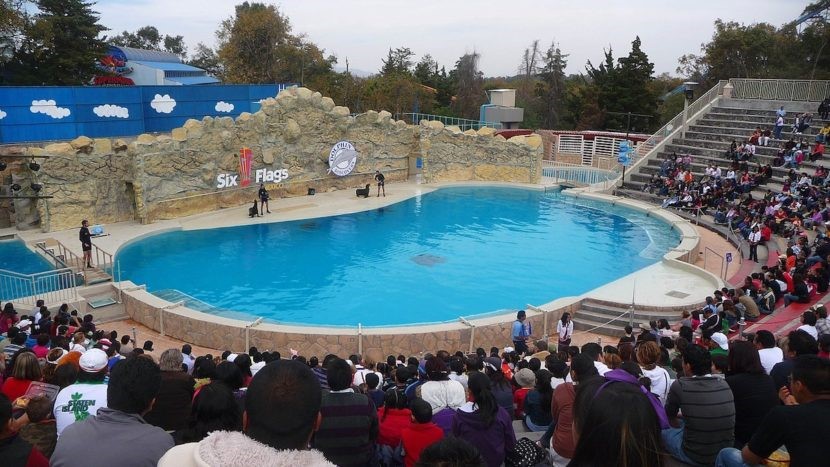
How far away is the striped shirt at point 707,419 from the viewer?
162 inches

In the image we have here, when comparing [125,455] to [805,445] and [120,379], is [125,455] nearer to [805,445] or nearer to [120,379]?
[120,379]

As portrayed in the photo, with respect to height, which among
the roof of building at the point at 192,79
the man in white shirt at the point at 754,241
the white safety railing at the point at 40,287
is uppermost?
the roof of building at the point at 192,79

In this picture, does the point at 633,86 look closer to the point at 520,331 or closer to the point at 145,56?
the point at 520,331

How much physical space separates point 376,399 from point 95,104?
24381 millimetres

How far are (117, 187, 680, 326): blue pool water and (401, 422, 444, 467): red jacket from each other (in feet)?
29.0

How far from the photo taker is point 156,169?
817 inches

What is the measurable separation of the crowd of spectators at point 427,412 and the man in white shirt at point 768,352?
0.01m

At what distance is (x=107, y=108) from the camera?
2614 cm

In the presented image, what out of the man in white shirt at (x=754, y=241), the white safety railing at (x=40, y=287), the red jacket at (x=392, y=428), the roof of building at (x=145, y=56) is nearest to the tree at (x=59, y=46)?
the roof of building at (x=145, y=56)

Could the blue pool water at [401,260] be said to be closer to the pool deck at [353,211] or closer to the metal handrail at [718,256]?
the pool deck at [353,211]

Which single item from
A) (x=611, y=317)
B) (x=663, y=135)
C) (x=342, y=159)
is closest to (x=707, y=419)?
(x=611, y=317)

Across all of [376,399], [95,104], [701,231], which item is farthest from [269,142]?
[376,399]

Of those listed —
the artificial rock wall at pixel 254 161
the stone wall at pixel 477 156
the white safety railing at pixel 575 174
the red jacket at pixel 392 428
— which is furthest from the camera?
the white safety railing at pixel 575 174

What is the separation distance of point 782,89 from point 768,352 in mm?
27048
